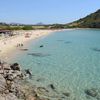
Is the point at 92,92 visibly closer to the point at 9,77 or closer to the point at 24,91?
the point at 24,91

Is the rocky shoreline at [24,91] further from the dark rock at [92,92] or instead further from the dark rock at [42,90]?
the dark rock at [92,92]

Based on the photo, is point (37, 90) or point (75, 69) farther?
point (75, 69)

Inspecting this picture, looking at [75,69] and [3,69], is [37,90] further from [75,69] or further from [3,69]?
[75,69]

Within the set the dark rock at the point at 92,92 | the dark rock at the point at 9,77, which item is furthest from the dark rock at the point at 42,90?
the dark rock at the point at 92,92

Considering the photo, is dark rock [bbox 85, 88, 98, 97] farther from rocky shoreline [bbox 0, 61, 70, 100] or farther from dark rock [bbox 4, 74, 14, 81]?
dark rock [bbox 4, 74, 14, 81]

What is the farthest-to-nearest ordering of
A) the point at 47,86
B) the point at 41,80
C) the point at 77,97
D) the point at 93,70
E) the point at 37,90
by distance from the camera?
the point at 93,70 < the point at 41,80 < the point at 47,86 < the point at 37,90 < the point at 77,97

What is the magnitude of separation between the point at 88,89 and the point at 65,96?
3.52 meters

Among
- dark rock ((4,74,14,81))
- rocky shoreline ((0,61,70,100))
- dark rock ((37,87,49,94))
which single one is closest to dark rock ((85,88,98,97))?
rocky shoreline ((0,61,70,100))

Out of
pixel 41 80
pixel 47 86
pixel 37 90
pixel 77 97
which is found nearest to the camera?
pixel 77 97

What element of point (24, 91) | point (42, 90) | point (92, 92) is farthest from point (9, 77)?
point (92, 92)

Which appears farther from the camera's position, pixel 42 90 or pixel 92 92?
pixel 42 90

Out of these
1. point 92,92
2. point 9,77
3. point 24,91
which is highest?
point 9,77

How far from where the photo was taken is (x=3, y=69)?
30547 mm

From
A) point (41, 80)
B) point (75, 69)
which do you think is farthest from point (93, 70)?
point (41, 80)
